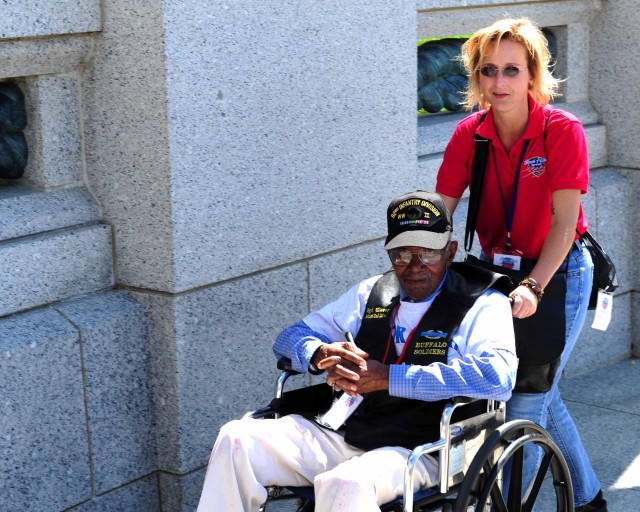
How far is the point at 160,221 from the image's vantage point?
13.9 feet

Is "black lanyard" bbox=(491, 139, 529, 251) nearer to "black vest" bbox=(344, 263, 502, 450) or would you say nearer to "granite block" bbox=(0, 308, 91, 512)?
"black vest" bbox=(344, 263, 502, 450)

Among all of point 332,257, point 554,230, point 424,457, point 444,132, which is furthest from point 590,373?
point 424,457

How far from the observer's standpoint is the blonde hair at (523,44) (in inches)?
155

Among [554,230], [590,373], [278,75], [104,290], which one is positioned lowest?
[590,373]

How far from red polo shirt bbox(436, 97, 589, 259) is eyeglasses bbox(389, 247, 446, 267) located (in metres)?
0.49

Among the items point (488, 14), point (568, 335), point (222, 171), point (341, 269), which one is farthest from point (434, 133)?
point (568, 335)

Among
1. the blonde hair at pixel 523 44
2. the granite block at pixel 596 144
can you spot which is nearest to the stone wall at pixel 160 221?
the blonde hair at pixel 523 44

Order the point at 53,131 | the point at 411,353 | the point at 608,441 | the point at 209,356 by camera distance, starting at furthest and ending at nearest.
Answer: the point at 608,441
the point at 209,356
the point at 53,131
the point at 411,353

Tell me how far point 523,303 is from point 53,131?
1.80m

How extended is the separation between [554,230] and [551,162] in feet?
0.73

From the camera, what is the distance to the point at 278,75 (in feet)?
14.9

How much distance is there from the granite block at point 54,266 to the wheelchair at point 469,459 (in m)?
0.98

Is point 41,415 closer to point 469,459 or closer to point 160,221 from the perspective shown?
point 160,221

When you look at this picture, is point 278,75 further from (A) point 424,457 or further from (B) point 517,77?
(A) point 424,457
